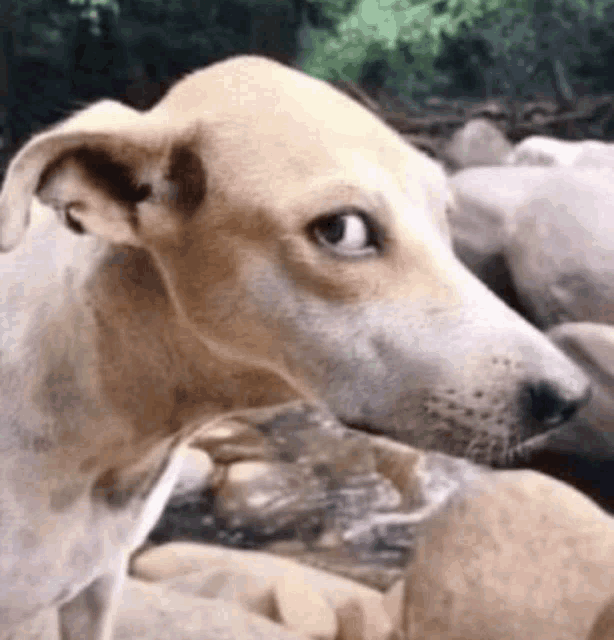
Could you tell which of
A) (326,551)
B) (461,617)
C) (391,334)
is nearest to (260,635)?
(461,617)

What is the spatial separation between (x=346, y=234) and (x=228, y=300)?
0.11 meters

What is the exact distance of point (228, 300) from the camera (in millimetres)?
1056

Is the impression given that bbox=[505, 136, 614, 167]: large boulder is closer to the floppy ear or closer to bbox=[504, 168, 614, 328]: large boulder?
bbox=[504, 168, 614, 328]: large boulder

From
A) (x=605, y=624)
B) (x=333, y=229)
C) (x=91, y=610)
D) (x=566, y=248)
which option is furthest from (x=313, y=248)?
(x=566, y=248)

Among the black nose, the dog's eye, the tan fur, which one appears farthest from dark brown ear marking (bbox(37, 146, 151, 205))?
the tan fur

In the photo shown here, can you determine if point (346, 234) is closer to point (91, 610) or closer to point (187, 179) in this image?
point (187, 179)

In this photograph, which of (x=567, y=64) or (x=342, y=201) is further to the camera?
(x=567, y=64)

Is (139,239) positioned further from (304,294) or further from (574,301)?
(574,301)

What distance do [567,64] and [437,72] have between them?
0.22 metres

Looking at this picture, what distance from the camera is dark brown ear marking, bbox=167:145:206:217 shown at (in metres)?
1.06

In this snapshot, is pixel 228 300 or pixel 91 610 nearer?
pixel 228 300

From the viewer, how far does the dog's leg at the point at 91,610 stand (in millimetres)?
1366

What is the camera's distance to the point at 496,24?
7.89ft

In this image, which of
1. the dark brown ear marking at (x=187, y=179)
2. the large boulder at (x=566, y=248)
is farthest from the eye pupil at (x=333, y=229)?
the large boulder at (x=566, y=248)
